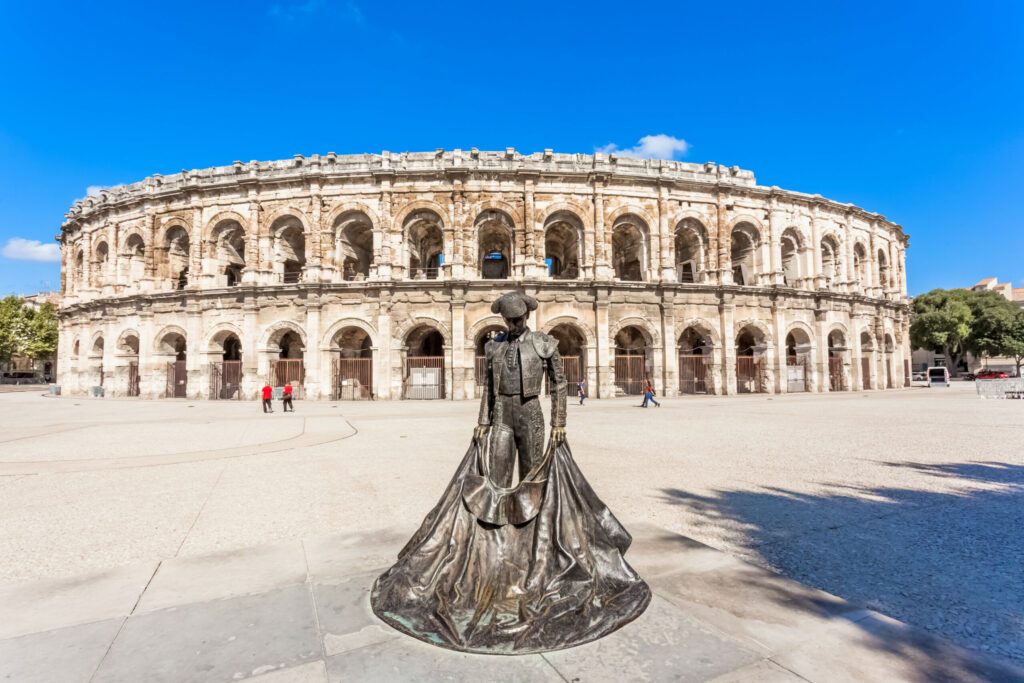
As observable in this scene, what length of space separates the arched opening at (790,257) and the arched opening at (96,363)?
36.3 m

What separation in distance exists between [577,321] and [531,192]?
6225 millimetres

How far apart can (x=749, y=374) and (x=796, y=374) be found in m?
2.52

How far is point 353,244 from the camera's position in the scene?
2292 centimetres

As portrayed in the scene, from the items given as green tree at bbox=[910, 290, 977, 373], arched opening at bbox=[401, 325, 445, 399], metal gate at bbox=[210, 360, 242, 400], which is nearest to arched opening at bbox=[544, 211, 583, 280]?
arched opening at bbox=[401, 325, 445, 399]

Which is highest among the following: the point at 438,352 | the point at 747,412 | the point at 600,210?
the point at 600,210

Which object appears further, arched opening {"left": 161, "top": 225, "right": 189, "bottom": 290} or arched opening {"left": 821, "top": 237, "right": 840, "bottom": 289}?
arched opening {"left": 821, "top": 237, "right": 840, "bottom": 289}

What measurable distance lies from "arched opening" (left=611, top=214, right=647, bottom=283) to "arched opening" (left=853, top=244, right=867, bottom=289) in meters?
13.2

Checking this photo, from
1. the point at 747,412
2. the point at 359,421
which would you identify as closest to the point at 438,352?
the point at 359,421

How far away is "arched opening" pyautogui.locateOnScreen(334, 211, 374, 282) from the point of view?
824 inches

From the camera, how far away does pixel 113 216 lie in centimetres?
2356

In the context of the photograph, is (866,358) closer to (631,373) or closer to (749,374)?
(749,374)

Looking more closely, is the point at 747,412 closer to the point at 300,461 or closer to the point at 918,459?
the point at 918,459

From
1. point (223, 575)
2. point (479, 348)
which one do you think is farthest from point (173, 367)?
point (223, 575)

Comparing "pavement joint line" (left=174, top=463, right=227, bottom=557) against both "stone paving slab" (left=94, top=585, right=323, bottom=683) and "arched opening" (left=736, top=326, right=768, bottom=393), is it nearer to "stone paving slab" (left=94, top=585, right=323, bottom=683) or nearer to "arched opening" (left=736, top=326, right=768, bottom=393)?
"stone paving slab" (left=94, top=585, right=323, bottom=683)
